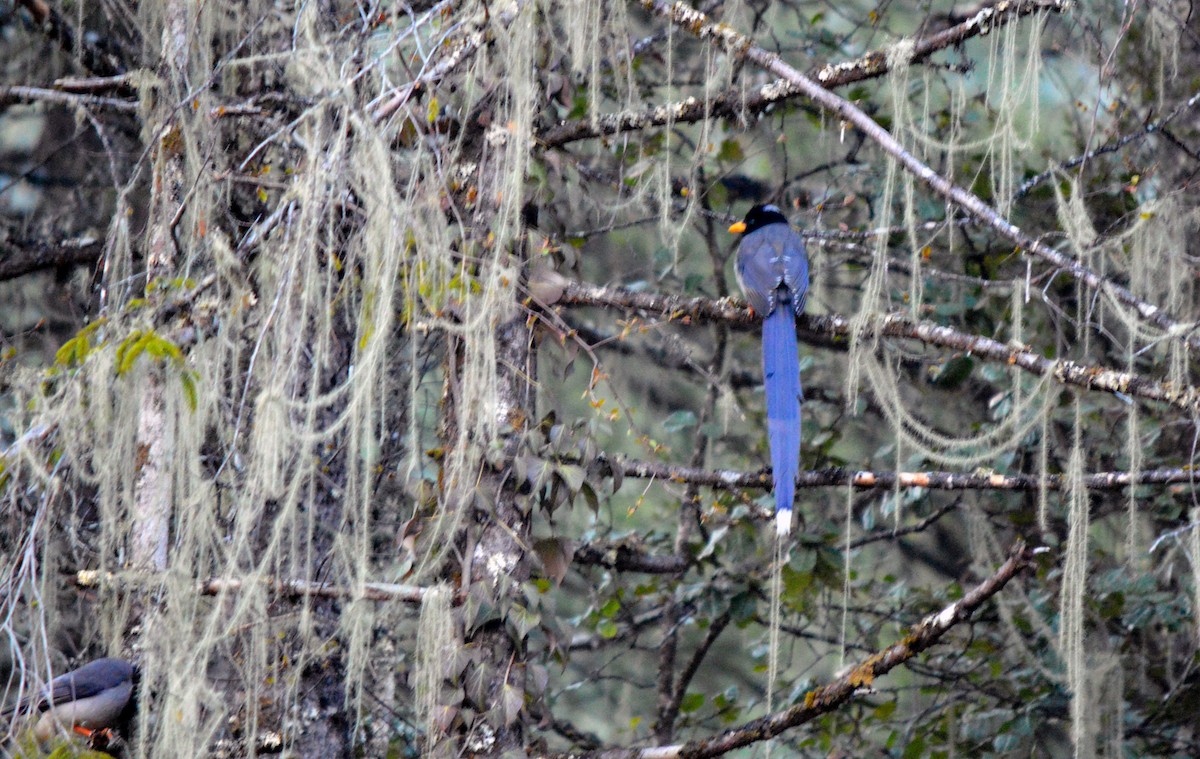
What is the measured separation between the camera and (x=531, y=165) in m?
3.58

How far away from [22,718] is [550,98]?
86.0 inches

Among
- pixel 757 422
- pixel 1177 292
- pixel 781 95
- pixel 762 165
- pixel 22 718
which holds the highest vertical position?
pixel 762 165

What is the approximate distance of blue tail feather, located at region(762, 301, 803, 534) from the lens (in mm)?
3596

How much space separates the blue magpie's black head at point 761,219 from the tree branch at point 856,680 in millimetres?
2281

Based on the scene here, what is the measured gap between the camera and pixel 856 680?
2.81 metres

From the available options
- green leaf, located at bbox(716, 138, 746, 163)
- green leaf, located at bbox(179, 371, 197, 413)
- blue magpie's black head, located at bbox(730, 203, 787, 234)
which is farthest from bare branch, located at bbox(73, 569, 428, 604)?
green leaf, located at bbox(716, 138, 746, 163)

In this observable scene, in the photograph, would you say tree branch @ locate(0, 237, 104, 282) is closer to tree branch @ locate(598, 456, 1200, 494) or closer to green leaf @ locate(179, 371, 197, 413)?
green leaf @ locate(179, 371, 197, 413)

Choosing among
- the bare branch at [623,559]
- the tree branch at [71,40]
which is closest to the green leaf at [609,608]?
the bare branch at [623,559]

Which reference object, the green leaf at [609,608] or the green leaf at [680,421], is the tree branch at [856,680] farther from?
the green leaf at [680,421]

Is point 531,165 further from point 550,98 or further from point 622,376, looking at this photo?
point 622,376

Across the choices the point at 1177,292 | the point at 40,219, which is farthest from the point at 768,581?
the point at 40,219

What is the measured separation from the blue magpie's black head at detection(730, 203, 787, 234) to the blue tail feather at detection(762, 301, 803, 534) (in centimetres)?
77

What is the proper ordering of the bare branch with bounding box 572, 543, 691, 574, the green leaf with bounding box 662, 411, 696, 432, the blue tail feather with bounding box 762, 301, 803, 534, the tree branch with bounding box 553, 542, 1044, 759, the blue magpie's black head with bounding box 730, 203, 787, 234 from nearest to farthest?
the tree branch with bounding box 553, 542, 1044, 759
the blue tail feather with bounding box 762, 301, 803, 534
the bare branch with bounding box 572, 543, 691, 574
the blue magpie's black head with bounding box 730, 203, 787, 234
the green leaf with bounding box 662, 411, 696, 432

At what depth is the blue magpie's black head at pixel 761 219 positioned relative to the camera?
16.1 feet
